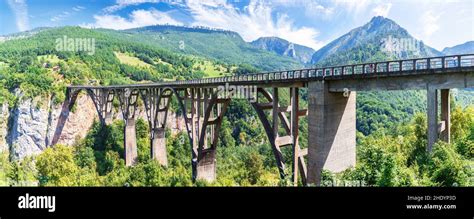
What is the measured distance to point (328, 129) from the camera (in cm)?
1555

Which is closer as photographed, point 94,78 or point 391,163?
point 391,163

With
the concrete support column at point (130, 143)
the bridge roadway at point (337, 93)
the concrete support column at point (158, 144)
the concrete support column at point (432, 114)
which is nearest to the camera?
the bridge roadway at point (337, 93)

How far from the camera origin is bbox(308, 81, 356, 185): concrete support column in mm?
15578

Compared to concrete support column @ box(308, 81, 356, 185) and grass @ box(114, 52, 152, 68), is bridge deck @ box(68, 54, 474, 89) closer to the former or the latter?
concrete support column @ box(308, 81, 356, 185)

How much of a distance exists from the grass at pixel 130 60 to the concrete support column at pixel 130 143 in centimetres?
8403

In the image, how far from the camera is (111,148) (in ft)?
196

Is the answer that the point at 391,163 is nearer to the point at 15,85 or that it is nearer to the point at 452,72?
the point at 452,72

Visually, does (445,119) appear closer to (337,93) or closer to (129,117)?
(337,93)

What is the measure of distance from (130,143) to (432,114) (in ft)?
153

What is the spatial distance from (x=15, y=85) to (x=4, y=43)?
196ft

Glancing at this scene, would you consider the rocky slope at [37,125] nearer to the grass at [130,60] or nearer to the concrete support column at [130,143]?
the concrete support column at [130,143]

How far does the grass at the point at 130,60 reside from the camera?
432 feet

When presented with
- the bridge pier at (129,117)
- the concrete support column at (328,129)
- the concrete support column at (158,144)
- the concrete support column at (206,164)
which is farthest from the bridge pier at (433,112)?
the bridge pier at (129,117)
